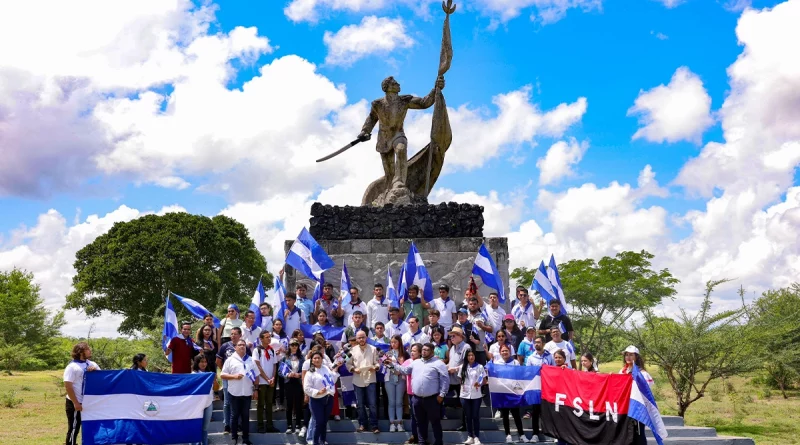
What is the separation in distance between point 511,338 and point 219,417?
185 inches

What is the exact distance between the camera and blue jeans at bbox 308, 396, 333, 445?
982 cm

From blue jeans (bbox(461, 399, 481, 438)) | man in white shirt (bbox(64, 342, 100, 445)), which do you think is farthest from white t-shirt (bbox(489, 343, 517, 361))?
man in white shirt (bbox(64, 342, 100, 445))

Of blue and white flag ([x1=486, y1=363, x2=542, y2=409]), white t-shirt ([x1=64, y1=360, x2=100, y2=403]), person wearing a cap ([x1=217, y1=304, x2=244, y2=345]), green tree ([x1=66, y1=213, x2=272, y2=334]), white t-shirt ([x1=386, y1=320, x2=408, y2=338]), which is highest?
green tree ([x1=66, y1=213, x2=272, y2=334])

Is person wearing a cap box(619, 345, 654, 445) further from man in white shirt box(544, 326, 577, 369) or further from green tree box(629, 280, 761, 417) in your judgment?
green tree box(629, 280, 761, 417)

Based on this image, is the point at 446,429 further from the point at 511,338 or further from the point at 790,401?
the point at 790,401

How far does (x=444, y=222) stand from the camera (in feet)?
51.9

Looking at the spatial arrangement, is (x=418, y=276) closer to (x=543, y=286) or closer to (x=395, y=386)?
(x=543, y=286)

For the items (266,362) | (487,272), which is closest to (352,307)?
(266,362)

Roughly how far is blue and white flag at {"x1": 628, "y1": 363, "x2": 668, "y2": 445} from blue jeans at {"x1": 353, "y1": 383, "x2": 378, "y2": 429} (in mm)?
3580

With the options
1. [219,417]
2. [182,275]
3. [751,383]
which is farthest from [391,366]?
[182,275]

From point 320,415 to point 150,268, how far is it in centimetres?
2507

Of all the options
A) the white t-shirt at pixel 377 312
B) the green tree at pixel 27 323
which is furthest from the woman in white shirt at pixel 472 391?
the green tree at pixel 27 323

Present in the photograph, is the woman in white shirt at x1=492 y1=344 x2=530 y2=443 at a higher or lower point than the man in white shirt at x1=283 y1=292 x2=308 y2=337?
lower

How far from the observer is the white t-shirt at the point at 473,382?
987 centimetres
